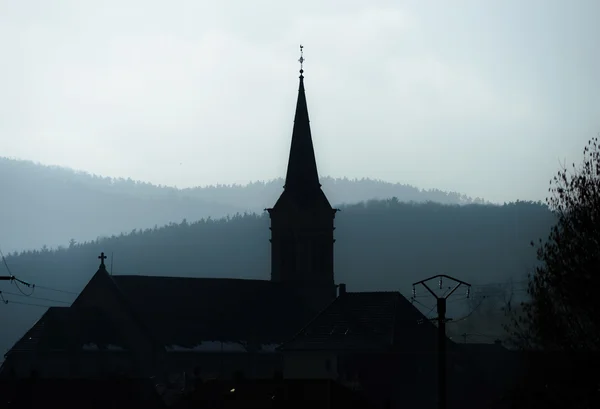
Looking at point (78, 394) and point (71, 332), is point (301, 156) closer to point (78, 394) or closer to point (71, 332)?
point (71, 332)

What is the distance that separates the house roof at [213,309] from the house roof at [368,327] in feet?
30.0

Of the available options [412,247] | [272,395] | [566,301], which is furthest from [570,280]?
[412,247]

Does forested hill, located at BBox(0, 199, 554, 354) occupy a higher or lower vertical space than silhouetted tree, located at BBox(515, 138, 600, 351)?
higher

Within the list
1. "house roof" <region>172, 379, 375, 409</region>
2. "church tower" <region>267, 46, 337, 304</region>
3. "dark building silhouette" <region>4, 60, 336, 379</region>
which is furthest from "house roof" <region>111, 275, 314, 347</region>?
"house roof" <region>172, 379, 375, 409</region>

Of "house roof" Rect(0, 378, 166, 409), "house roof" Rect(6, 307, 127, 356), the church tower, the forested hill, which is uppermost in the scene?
the forested hill

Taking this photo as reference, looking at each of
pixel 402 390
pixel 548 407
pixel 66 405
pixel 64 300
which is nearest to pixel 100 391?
pixel 66 405

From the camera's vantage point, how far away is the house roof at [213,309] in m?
88.4

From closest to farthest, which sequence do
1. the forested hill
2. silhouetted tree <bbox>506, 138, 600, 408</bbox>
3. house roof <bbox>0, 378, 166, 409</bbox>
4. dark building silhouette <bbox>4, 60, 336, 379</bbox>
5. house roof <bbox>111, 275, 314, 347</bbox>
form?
silhouetted tree <bbox>506, 138, 600, 408</bbox> → house roof <bbox>0, 378, 166, 409</bbox> → dark building silhouette <bbox>4, 60, 336, 379</bbox> → house roof <bbox>111, 275, 314, 347</bbox> → the forested hill

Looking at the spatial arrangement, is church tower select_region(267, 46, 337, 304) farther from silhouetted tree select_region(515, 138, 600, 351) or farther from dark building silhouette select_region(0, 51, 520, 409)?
silhouetted tree select_region(515, 138, 600, 351)

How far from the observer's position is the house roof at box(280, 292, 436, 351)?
255ft

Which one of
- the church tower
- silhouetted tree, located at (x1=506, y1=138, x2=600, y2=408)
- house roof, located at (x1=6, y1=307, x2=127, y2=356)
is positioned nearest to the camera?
silhouetted tree, located at (x1=506, y1=138, x2=600, y2=408)

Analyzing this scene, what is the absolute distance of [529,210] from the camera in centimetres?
17488

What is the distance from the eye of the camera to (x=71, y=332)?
279 feet

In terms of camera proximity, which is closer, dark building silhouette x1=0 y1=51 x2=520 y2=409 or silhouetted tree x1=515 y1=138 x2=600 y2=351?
silhouetted tree x1=515 y1=138 x2=600 y2=351
